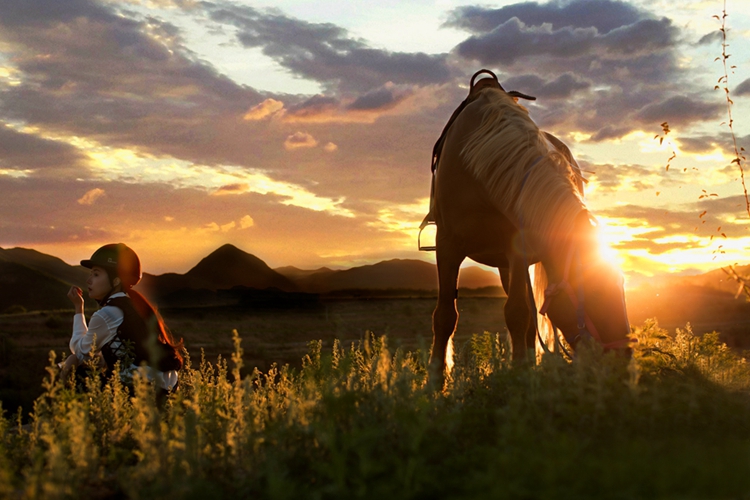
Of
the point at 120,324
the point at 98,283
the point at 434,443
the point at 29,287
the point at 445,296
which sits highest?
the point at 29,287

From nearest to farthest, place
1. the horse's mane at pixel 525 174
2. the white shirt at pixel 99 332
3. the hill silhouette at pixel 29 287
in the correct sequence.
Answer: the horse's mane at pixel 525 174
the white shirt at pixel 99 332
the hill silhouette at pixel 29 287

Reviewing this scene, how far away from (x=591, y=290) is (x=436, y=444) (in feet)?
6.79

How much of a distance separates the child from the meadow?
A: 150cm

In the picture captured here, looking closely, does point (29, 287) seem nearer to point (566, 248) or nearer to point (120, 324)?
point (120, 324)

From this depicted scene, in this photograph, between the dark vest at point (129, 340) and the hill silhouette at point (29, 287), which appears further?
the hill silhouette at point (29, 287)

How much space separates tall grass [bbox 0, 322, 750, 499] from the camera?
218 cm

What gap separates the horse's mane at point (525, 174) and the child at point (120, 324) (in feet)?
10.3

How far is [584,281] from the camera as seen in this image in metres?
4.29

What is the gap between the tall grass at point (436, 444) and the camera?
2.18 metres

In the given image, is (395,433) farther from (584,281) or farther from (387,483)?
(584,281)

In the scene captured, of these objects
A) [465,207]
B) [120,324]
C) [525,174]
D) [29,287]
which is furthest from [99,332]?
[29,287]

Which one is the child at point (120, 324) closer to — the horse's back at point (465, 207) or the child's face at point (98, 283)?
the child's face at point (98, 283)

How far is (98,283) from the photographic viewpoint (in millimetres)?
6273

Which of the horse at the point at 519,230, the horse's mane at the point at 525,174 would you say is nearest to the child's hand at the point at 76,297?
the horse at the point at 519,230
